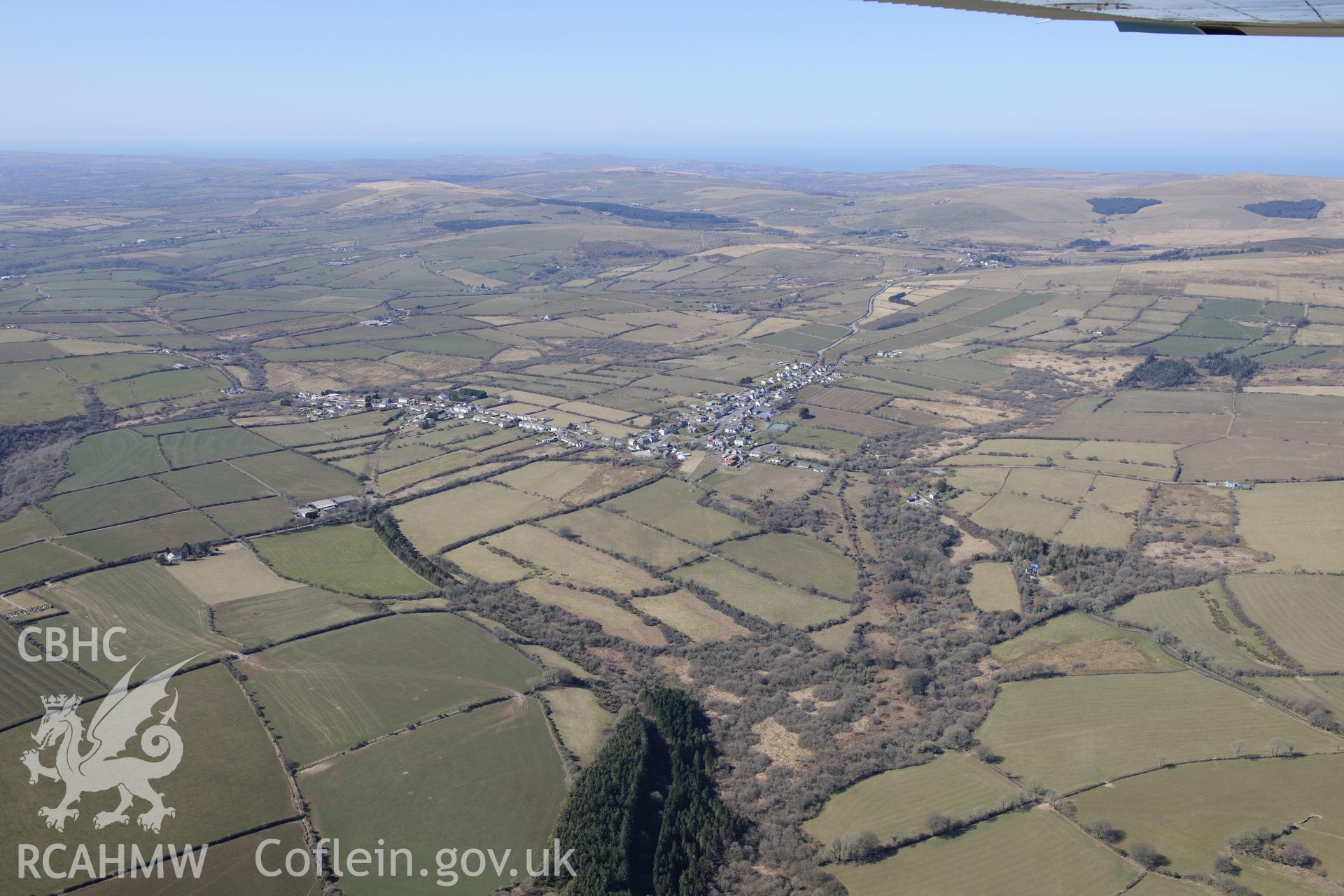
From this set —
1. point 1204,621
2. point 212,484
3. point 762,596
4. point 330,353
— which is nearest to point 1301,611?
point 1204,621

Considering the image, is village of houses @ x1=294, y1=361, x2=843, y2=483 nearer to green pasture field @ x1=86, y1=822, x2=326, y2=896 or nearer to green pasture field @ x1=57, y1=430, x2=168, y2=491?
green pasture field @ x1=57, y1=430, x2=168, y2=491

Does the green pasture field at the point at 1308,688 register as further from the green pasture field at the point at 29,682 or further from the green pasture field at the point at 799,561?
the green pasture field at the point at 29,682

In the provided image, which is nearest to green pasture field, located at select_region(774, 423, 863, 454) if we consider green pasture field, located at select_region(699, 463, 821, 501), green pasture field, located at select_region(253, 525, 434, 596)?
green pasture field, located at select_region(699, 463, 821, 501)

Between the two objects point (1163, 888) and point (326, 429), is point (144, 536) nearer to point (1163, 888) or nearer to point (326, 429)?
point (326, 429)

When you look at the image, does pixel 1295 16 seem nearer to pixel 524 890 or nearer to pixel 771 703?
pixel 524 890

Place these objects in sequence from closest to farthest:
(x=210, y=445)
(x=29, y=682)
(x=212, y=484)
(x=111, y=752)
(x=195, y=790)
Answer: (x=195, y=790) < (x=111, y=752) < (x=29, y=682) < (x=212, y=484) < (x=210, y=445)

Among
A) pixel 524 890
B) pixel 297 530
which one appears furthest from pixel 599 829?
pixel 297 530

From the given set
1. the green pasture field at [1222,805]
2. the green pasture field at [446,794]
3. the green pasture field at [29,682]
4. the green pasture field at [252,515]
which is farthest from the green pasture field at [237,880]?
the green pasture field at [252,515]
